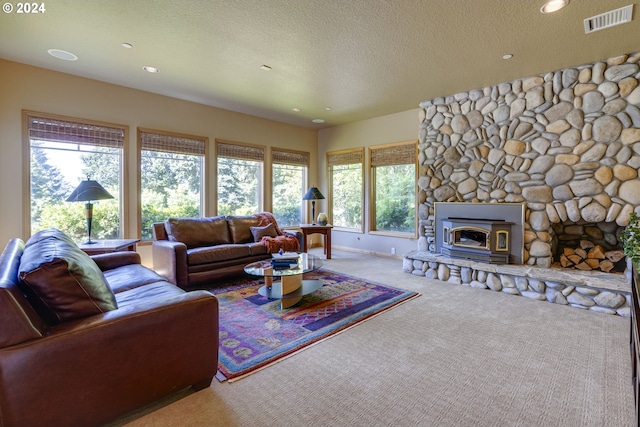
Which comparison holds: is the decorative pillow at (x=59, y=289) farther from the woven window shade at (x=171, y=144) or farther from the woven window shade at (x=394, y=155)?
the woven window shade at (x=394, y=155)

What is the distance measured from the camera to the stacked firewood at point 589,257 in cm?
362

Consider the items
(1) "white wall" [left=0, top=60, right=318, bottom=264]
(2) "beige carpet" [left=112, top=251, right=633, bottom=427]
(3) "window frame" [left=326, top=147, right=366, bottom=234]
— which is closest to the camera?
(2) "beige carpet" [left=112, top=251, right=633, bottom=427]

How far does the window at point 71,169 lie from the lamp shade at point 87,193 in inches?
23.8

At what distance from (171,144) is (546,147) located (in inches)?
209

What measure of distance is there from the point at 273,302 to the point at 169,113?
11.4 feet

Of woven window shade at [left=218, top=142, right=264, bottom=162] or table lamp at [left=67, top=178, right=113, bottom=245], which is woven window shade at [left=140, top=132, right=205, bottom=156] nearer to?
woven window shade at [left=218, top=142, right=264, bottom=162]

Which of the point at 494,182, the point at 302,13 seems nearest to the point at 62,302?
the point at 302,13

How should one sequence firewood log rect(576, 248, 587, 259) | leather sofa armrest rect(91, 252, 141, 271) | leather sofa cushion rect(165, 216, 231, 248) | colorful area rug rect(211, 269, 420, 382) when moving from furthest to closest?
leather sofa cushion rect(165, 216, 231, 248), firewood log rect(576, 248, 587, 259), leather sofa armrest rect(91, 252, 141, 271), colorful area rug rect(211, 269, 420, 382)

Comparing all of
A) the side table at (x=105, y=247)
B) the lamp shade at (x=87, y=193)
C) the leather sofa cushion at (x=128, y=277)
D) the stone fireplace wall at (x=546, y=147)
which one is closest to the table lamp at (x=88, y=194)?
the lamp shade at (x=87, y=193)

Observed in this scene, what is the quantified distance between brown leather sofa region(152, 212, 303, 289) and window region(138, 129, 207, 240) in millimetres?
633

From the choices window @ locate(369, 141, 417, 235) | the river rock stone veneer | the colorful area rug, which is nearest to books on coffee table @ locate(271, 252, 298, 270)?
the colorful area rug

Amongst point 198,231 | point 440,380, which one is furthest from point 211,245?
point 440,380

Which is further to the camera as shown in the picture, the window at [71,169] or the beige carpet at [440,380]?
the window at [71,169]

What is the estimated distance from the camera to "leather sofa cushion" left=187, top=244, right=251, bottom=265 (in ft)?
12.4
